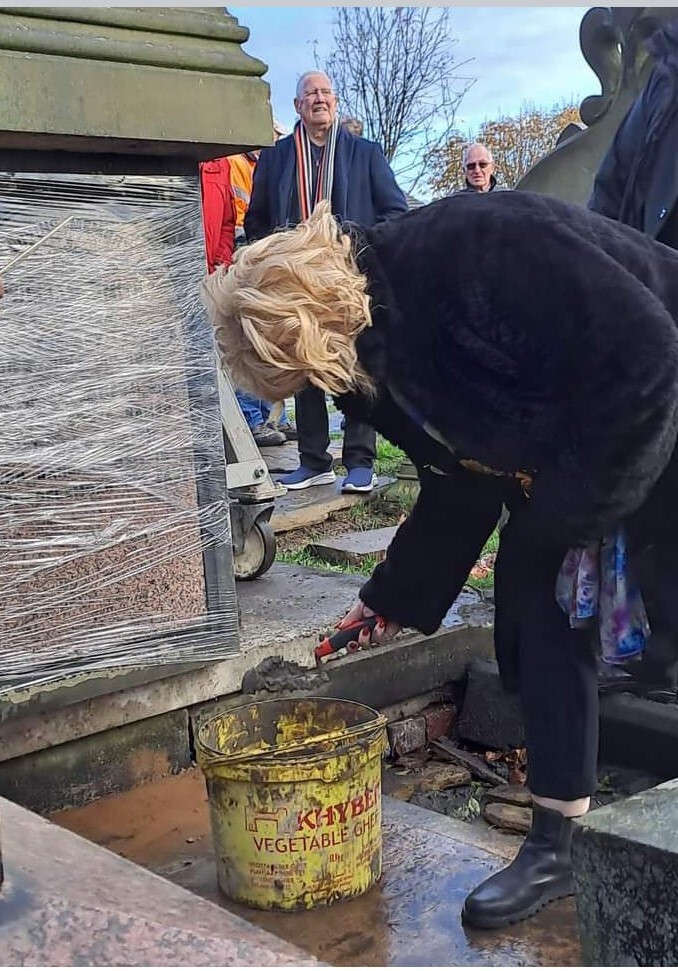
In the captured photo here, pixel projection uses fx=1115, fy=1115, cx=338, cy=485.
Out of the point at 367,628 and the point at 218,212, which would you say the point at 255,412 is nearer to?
the point at 218,212

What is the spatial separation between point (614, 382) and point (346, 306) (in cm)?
55

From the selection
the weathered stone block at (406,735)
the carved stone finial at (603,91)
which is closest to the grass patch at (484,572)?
the weathered stone block at (406,735)

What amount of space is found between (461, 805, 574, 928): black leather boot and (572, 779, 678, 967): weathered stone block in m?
0.68

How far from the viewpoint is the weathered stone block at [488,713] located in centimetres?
384

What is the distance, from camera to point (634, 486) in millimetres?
2238

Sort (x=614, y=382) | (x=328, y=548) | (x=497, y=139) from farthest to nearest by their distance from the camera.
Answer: (x=497, y=139)
(x=328, y=548)
(x=614, y=382)

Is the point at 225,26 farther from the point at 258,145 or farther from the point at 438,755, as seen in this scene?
the point at 438,755

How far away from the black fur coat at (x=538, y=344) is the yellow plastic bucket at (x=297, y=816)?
28.4 inches

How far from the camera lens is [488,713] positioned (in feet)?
12.8

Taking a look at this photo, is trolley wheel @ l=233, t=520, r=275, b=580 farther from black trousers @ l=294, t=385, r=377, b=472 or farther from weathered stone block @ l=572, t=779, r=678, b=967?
weathered stone block @ l=572, t=779, r=678, b=967

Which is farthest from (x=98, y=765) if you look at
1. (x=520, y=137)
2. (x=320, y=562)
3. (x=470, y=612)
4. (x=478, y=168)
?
(x=520, y=137)

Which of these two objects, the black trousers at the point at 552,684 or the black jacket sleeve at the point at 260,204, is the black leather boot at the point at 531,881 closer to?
the black trousers at the point at 552,684

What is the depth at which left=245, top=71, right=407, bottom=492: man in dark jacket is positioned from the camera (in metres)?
5.59

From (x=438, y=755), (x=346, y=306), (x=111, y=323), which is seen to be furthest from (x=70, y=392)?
(x=438, y=755)
